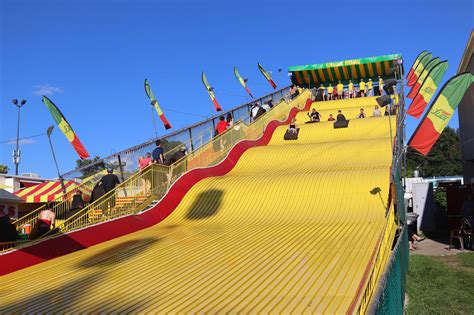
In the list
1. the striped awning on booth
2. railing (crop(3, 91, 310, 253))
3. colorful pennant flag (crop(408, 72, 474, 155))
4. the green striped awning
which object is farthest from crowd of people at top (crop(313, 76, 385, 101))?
the striped awning on booth

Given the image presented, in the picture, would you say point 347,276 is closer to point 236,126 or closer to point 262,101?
point 236,126

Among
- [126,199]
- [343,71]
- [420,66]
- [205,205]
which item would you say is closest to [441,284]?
[205,205]

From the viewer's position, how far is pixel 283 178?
1289 cm

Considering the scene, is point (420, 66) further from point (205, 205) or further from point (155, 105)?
point (205, 205)

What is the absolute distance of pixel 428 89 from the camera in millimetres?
15938

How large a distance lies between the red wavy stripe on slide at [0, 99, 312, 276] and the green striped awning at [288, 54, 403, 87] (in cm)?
1901

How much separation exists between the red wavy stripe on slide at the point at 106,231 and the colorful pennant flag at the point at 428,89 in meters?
6.67

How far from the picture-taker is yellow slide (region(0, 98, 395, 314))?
229 inches

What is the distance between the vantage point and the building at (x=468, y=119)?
17.5m

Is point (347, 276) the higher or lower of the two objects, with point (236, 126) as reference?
lower

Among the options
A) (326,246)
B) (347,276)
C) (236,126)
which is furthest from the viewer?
(236,126)

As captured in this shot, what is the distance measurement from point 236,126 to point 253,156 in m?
1.62

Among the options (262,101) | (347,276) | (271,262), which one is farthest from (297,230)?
(262,101)

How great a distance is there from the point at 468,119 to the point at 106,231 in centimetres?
1558
